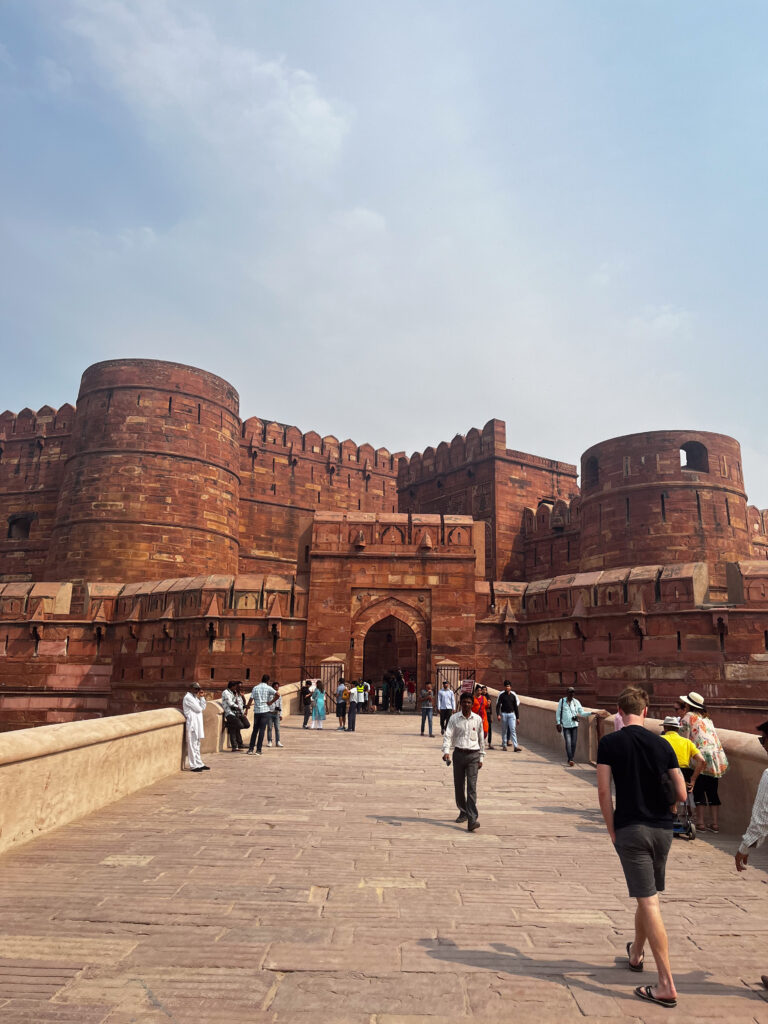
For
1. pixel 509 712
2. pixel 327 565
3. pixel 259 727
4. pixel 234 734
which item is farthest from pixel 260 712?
pixel 327 565

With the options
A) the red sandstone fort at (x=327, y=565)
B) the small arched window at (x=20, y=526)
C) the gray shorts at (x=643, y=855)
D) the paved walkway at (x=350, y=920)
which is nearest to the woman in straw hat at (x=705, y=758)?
the paved walkway at (x=350, y=920)

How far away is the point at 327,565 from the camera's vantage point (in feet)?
63.8

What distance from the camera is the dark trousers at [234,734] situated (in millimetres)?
10242

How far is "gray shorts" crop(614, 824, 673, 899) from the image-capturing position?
118 inches

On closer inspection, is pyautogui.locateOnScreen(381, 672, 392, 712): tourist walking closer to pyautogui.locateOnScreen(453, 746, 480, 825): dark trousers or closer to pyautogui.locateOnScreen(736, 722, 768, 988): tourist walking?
pyautogui.locateOnScreen(453, 746, 480, 825): dark trousers

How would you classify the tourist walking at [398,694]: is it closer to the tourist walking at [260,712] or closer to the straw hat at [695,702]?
the tourist walking at [260,712]

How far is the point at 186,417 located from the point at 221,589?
8883mm

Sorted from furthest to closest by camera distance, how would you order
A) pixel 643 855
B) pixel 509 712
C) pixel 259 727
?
pixel 509 712 → pixel 259 727 → pixel 643 855

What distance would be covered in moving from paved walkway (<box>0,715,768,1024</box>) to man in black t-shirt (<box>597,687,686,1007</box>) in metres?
0.35

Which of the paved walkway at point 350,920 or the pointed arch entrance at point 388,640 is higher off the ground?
the pointed arch entrance at point 388,640

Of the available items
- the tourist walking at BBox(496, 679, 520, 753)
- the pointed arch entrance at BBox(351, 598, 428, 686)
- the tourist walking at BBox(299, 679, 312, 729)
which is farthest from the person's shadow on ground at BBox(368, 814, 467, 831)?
the pointed arch entrance at BBox(351, 598, 428, 686)

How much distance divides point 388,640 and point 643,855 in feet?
75.4

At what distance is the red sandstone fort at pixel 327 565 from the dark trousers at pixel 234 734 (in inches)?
277

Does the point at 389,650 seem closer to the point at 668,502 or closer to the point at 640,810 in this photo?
the point at 668,502
